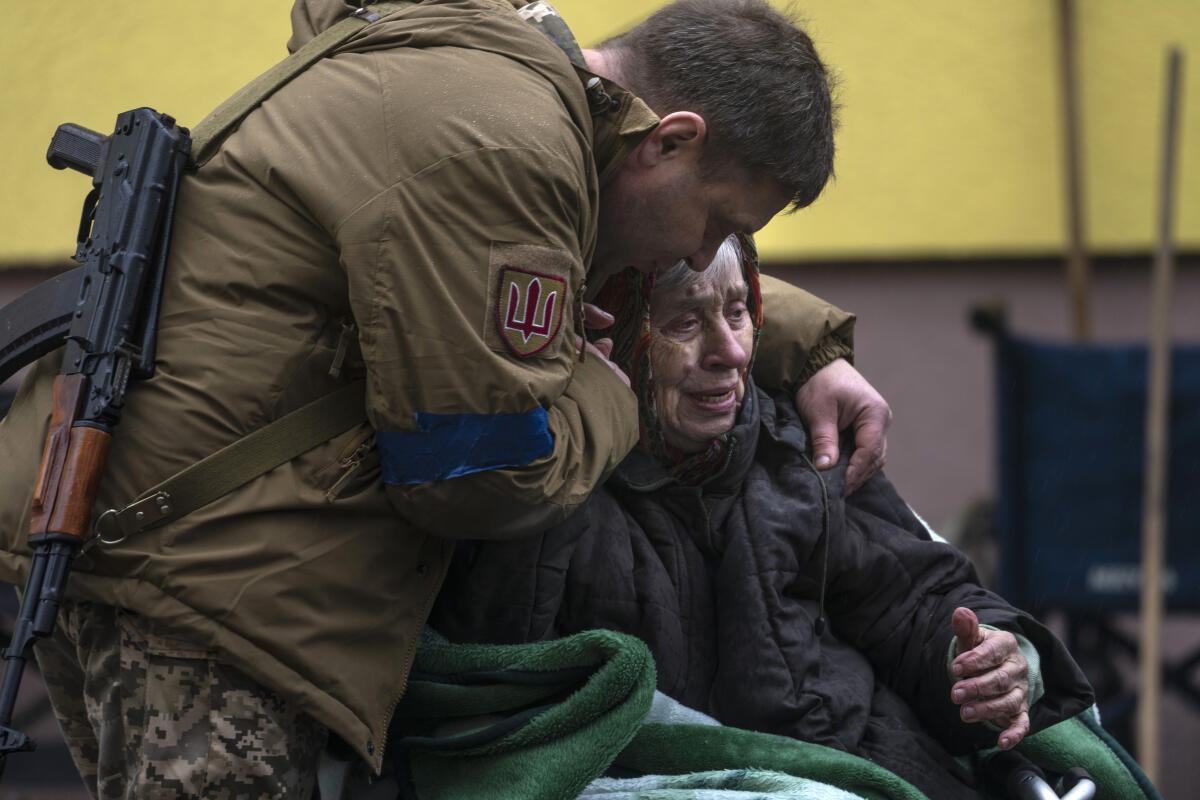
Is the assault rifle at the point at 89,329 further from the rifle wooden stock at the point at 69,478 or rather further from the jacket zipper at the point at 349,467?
the jacket zipper at the point at 349,467

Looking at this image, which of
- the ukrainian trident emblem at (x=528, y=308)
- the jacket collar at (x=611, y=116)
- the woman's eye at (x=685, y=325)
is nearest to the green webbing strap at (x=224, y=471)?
the ukrainian trident emblem at (x=528, y=308)

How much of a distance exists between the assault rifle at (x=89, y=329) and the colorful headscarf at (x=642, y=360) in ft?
2.43

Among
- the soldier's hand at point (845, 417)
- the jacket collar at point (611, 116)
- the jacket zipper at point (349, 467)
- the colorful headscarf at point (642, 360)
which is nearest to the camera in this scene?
the jacket zipper at point (349, 467)

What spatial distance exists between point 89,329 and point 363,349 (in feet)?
1.20

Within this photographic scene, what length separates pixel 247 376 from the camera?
6.44 ft

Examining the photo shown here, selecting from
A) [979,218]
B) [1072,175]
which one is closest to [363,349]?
[979,218]

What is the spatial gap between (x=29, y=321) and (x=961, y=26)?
13.6ft

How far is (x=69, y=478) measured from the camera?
1.91 meters

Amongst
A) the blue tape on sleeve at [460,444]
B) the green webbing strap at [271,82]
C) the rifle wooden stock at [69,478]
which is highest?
the green webbing strap at [271,82]

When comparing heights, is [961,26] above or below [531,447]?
below

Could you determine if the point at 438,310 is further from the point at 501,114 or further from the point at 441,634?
the point at 441,634

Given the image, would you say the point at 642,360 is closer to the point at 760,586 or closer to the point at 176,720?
the point at 760,586

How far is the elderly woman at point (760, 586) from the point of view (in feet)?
7.99

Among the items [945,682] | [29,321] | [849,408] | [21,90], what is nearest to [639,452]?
[849,408]
